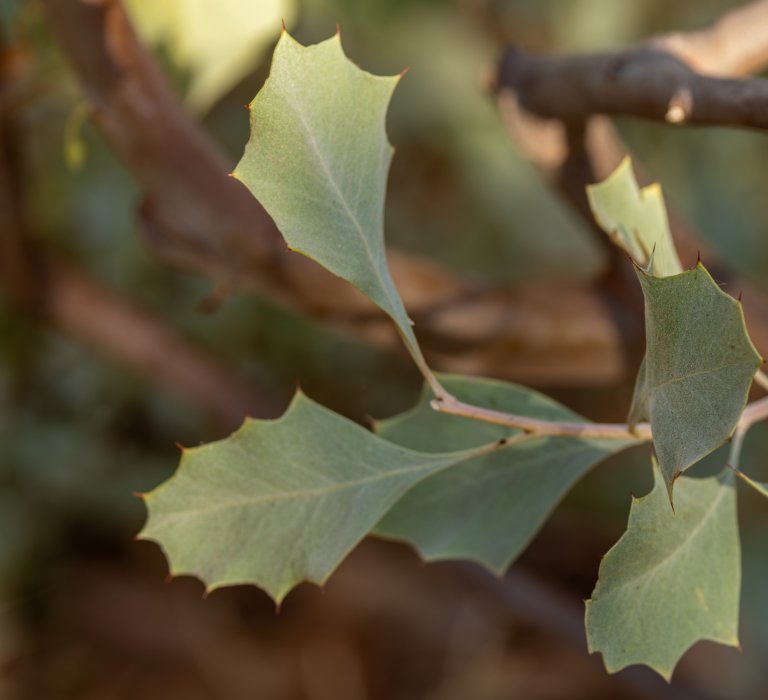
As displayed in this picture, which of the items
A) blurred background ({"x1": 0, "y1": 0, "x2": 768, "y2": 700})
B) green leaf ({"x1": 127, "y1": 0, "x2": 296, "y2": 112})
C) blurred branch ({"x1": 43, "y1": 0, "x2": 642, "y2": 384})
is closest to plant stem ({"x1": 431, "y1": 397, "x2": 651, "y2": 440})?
blurred branch ({"x1": 43, "y1": 0, "x2": 642, "y2": 384})

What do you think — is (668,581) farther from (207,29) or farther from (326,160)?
(207,29)

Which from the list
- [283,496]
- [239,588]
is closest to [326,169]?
[283,496]

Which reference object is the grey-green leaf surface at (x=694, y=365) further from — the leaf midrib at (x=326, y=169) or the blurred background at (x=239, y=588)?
the blurred background at (x=239, y=588)

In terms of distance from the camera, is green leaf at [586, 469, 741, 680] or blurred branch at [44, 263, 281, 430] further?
blurred branch at [44, 263, 281, 430]

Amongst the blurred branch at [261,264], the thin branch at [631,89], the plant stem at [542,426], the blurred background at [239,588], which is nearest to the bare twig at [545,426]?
the plant stem at [542,426]

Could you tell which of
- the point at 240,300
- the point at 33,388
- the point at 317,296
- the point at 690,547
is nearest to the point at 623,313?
the point at 317,296

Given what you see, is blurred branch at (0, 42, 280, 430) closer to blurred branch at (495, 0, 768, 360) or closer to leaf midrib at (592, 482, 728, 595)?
blurred branch at (495, 0, 768, 360)

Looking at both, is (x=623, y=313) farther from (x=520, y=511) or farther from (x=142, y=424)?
(x=142, y=424)
